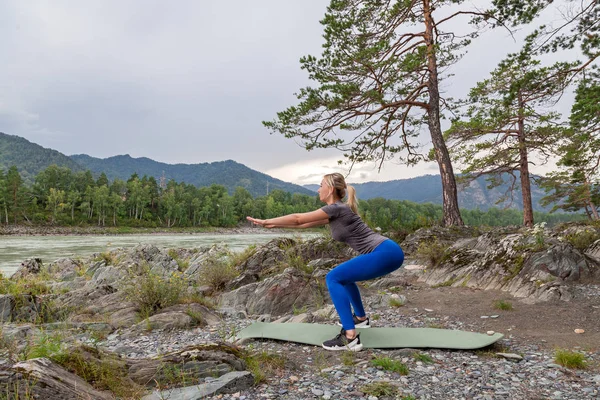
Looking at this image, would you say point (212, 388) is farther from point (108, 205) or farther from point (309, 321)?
point (108, 205)

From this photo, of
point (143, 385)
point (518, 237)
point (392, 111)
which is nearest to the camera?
point (143, 385)

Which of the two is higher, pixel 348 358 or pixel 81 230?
pixel 348 358

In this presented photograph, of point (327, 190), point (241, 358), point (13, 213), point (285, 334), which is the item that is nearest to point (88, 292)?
point (285, 334)

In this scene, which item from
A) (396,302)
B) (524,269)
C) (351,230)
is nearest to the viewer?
(351,230)

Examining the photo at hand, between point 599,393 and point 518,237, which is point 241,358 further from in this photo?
point 518,237

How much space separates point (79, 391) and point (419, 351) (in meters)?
3.43

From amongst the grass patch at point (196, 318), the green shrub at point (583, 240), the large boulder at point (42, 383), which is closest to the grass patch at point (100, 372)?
the large boulder at point (42, 383)

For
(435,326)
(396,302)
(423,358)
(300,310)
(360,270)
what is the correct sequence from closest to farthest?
(423,358)
(360,270)
(435,326)
(396,302)
(300,310)

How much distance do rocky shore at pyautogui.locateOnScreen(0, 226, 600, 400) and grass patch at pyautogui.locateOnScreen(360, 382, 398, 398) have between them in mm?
19

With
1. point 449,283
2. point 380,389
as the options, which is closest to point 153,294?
point 380,389

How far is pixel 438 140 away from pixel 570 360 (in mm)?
13053

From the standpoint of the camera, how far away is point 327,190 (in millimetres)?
4570

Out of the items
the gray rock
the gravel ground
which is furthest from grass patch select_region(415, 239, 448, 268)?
the gray rock

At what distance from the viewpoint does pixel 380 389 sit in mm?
3381
